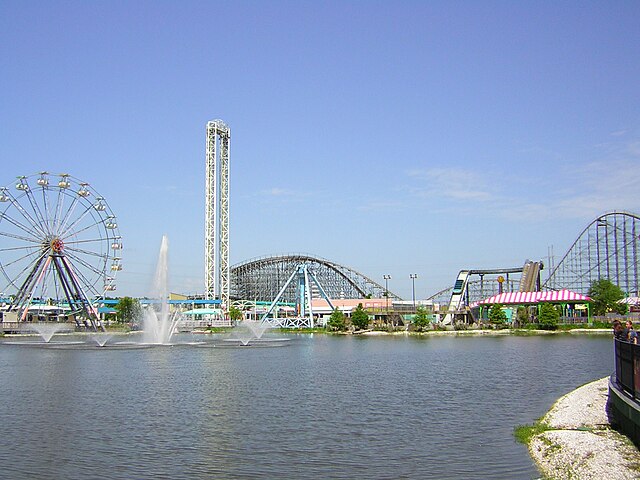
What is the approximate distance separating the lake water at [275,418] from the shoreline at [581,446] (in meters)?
0.54

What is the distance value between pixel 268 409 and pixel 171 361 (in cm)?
2267

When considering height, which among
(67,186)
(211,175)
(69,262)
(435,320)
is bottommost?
(435,320)

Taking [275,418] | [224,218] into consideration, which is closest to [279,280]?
[224,218]

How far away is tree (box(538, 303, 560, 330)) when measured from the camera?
93.9 meters

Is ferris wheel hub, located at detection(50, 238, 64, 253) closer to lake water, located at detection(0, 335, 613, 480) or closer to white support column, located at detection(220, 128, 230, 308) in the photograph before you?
lake water, located at detection(0, 335, 613, 480)

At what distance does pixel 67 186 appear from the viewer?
8050 centimetres

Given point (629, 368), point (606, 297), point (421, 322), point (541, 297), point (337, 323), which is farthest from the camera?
point (606, 297)

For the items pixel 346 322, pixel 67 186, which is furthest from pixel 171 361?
pixel 346 322

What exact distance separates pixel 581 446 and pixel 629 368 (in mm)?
2228

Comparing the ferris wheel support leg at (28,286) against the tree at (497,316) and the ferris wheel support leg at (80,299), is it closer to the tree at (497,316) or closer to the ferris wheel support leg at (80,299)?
the ferris wheel support leg at (80,299)

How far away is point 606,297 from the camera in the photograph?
106375 mm

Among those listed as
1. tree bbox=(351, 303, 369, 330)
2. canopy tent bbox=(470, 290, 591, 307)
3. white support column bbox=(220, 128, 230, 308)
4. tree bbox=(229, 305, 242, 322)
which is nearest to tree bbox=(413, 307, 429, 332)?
tree bbox=(351, 303, 369, 330)

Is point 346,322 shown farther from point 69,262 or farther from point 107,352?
point 107,352

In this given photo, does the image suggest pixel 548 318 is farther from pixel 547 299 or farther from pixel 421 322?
pixel 421 322
